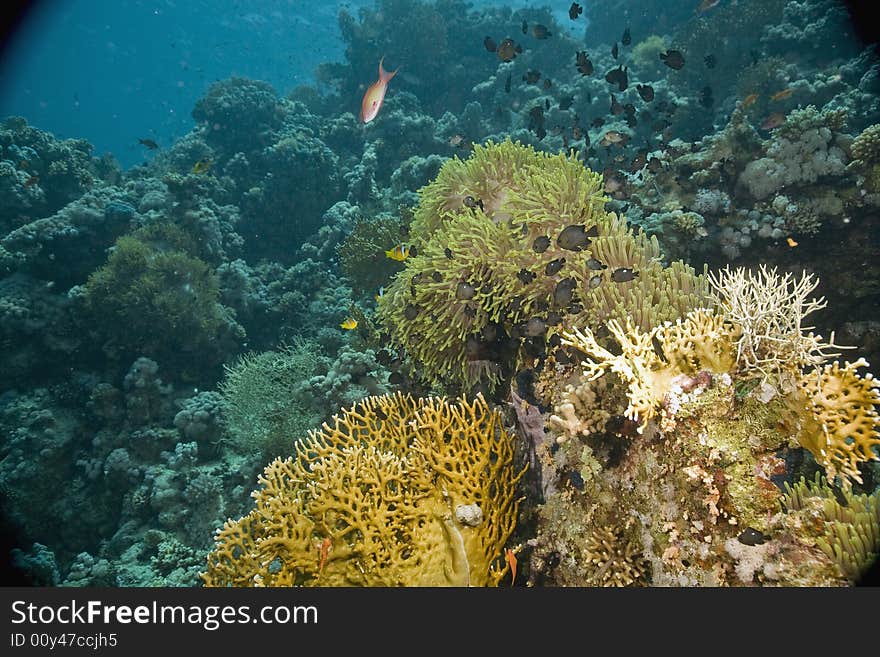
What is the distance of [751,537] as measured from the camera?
228cm

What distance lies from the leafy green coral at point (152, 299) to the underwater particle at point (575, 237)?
8.73m

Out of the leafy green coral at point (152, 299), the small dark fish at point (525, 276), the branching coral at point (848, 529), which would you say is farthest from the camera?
the leafy green coral at point (152, 299)

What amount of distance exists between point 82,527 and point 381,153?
1299 centimetres

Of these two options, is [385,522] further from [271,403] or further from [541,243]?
[271,403]

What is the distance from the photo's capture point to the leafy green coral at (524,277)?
3516 mm

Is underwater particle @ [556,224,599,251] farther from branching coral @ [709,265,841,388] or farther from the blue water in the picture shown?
the blue water

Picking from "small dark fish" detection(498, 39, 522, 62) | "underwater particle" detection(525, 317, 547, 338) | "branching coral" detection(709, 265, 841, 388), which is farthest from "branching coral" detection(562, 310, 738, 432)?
"small dark fish" detection(498, 39, 522, 62)

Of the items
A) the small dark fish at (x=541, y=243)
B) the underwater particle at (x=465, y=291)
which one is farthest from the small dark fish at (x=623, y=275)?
the underwater particle at (x=465, y=291)

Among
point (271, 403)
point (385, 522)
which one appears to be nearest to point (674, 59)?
point (385, 522)

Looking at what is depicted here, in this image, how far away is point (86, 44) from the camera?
73688 millimetres

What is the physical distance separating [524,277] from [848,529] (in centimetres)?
253

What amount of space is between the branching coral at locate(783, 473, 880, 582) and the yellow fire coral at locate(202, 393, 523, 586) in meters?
1.76

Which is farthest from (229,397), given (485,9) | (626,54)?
(626,54)

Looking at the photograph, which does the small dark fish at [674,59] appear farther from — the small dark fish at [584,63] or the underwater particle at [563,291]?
the underwater particle at [563,291]
